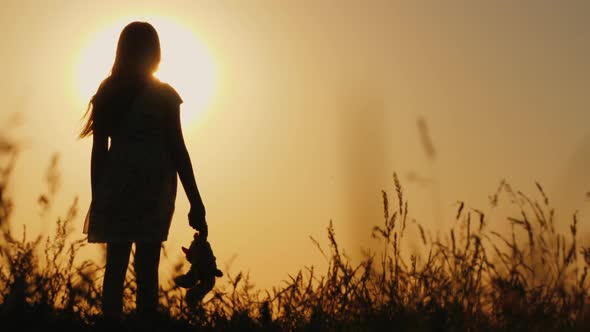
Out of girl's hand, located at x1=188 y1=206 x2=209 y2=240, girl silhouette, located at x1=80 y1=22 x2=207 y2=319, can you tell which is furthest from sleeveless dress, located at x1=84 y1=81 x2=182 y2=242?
girl's hand, located at x1=188 y1=206 x2=209 y2=240

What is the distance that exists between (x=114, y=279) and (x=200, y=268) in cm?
48

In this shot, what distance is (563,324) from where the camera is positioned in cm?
346

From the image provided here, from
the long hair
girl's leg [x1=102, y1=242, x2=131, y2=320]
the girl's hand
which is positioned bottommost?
girl's leg [x1=102, y1=242, x2=131, y2=320]

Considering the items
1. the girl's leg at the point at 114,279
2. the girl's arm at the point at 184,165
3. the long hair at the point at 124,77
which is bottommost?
the girl's leg at the point at 114,279

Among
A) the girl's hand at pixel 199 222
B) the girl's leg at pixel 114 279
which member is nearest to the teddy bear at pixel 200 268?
the girl's hand at pixel 199 222

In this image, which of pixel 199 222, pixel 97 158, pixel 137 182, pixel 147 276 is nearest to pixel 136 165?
pixel 137 182

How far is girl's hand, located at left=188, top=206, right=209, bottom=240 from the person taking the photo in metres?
4.87

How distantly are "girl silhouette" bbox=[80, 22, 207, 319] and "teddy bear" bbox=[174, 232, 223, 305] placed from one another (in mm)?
83

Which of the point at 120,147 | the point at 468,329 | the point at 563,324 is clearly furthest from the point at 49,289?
the point at 563,324

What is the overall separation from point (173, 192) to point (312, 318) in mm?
1359

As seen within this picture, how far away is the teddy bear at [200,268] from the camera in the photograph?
179 inches

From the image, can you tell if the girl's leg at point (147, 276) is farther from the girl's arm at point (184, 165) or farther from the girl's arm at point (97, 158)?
the girl's arm at point (97, 158)

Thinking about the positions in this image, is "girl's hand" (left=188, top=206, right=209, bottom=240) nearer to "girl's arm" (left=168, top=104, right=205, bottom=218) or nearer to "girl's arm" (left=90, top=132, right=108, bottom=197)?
"girl's arm" (left=168, top=104, right=205, bottom=218)

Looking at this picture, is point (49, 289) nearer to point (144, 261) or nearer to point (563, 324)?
point (144, 261)
